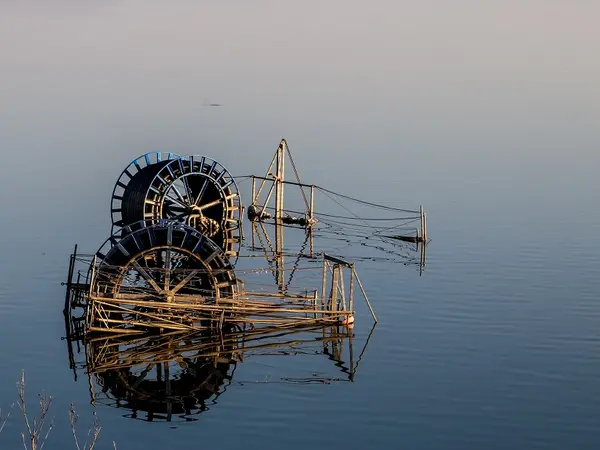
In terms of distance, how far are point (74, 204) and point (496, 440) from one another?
58399 millimetres

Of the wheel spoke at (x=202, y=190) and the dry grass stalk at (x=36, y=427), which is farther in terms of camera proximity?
the wheel spoke at (x=202, y=190)

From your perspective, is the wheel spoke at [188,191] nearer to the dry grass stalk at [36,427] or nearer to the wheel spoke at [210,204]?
the wheel spoke at [210,204]

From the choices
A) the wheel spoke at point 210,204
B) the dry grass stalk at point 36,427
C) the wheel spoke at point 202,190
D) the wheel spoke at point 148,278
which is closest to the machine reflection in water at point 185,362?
the wheel spoke at point 148,278

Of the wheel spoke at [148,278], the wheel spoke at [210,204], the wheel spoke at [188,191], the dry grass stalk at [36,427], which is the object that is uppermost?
the wheel spoke at [188,191]

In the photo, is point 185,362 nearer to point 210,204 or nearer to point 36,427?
point 36,427

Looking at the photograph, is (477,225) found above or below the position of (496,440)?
above

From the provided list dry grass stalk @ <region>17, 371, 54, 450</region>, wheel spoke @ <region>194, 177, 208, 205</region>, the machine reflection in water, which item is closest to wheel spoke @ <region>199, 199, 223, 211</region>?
wheel spoke @ <region>194, 177, 208, 205</region>

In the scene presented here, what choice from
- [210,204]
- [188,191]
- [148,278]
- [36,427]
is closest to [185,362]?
[148,278]

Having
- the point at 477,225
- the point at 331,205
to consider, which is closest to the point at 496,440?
the point at 477,225

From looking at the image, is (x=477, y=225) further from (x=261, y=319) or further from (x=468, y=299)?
(x=261, y=319)

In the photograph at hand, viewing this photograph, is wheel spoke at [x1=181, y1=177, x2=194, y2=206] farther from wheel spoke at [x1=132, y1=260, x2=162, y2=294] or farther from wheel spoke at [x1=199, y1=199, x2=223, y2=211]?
wheel spoke at [x1=132, y1=260, x2=162, y2=294]

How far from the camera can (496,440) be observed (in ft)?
115

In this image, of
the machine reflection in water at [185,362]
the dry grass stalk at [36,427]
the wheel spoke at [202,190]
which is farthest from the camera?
the wheel spoke at [202,190]

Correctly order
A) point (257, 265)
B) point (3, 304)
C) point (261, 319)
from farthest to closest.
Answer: point (257, 265) < point (3, 304) < point (261, 319)
